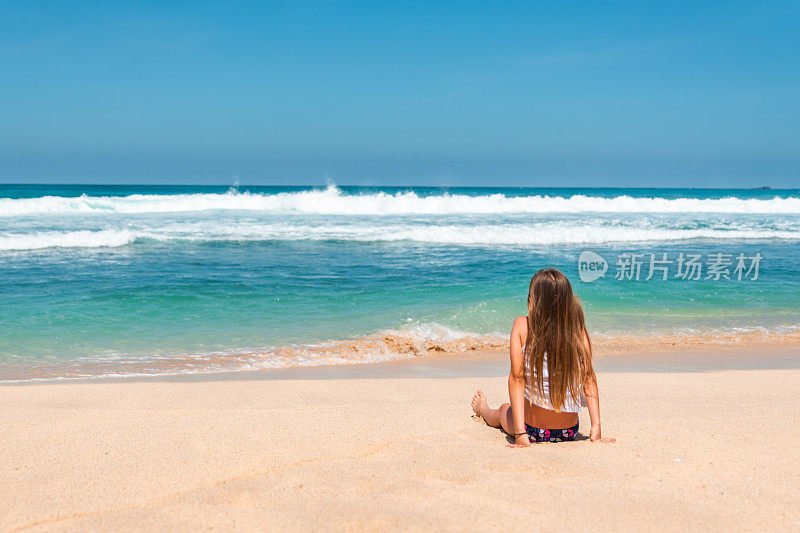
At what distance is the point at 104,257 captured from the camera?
14.1 meters

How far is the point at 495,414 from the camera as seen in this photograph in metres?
3.78

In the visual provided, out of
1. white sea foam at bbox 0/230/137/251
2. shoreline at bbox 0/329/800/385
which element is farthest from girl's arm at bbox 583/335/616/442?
white sea foam at bbox 0/230/137/251

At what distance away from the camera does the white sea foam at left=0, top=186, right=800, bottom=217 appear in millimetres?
32481

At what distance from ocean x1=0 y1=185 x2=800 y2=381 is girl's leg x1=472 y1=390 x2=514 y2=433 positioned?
9.60ft

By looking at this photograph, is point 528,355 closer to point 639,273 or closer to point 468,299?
point 468,299

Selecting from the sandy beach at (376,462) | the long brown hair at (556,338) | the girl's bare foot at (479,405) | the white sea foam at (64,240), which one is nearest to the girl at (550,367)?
the long brown hair at (556,338)

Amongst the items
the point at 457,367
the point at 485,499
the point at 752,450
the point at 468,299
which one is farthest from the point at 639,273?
the point at 485,499

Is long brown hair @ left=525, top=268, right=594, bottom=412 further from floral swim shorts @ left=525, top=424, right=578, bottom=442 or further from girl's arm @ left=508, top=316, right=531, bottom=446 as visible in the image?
floral swim shorts @ left=525, top=424, right=578, bottom=442

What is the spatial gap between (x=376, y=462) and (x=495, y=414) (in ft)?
3.35

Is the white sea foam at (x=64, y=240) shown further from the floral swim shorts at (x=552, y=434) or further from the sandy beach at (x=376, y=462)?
the floral swim shorts at (x=552, y=434)

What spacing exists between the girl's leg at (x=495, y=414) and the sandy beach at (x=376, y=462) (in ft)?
0.24

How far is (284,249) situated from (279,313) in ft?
25.6

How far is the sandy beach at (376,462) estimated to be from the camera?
252 centimetres

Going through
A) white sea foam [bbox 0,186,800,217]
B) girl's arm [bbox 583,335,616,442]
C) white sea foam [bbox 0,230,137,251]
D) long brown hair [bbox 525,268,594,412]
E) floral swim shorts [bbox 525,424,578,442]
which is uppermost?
white sea foam [bbox 0,186,800,217]
